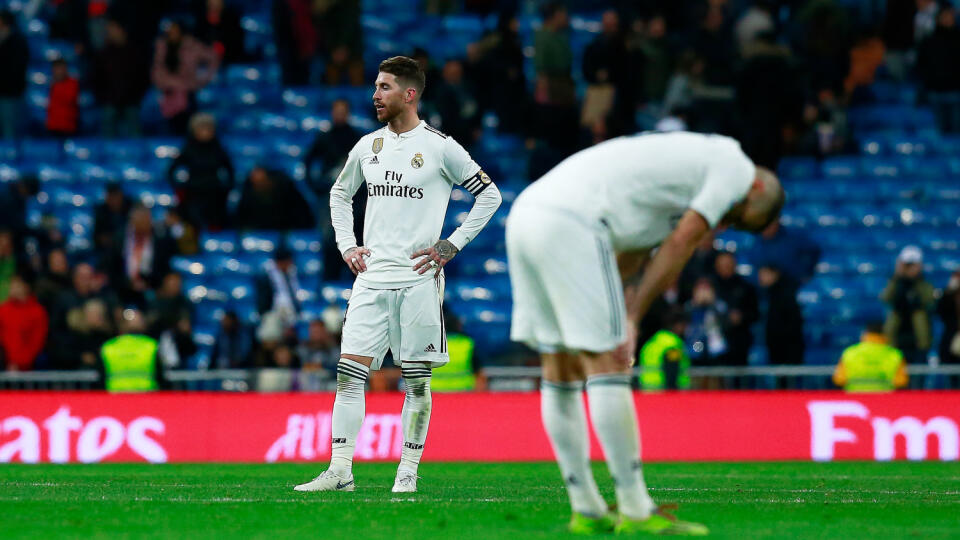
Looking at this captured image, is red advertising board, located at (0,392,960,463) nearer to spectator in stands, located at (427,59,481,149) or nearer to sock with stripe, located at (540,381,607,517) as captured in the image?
spectator in stands, located at (427,59,481,149)

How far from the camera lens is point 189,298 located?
22.6m

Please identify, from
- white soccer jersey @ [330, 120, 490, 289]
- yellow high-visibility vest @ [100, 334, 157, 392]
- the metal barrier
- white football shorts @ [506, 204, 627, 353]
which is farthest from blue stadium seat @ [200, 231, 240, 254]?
white football shorts @ [506, 204, 627, 353]

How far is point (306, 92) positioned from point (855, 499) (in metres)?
16.6

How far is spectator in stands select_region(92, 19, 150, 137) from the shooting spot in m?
24.4

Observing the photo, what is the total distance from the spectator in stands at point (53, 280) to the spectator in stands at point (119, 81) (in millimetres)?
3976

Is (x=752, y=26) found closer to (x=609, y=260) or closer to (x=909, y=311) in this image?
(x=909, y=311)

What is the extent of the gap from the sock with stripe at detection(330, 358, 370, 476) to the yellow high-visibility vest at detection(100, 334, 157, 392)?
26.6 feet

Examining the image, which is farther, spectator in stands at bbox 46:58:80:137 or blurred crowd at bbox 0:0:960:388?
spectator in stands at bbox 46:58:80:137

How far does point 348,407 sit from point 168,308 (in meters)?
10.1

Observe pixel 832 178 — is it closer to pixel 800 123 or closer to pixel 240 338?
pixel 800 123

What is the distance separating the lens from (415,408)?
10.9 m

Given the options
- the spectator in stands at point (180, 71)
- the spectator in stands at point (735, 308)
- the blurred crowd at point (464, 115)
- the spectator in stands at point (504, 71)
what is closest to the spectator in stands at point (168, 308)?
the blurred crowd at point (464, 115)

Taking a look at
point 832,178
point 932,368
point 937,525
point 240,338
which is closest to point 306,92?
point 240,338

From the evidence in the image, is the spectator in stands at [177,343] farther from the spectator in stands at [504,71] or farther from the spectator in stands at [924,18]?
the spectator in stands at [924,18]
